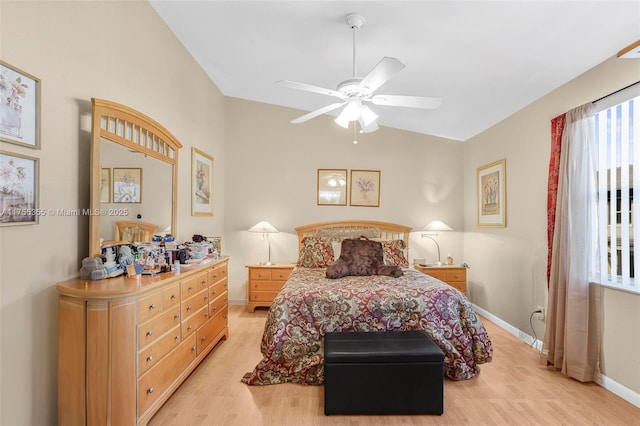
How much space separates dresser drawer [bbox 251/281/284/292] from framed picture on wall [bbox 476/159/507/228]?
302cm

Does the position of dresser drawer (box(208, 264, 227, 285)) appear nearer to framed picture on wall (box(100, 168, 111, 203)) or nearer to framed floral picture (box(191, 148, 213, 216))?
framed floral picture (box(191, 148, 213, 216))

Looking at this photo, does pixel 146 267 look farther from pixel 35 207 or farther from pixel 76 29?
pixel 76 29

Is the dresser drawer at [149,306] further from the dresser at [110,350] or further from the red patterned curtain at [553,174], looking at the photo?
the red patterned curtain at [553,174]

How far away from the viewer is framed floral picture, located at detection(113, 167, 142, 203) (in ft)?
7.95

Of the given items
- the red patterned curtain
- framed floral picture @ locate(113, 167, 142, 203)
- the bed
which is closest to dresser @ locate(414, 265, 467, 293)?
the red patterned curtain

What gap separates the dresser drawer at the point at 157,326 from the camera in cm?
201

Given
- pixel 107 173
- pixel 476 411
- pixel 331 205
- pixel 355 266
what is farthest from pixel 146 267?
pixel 331 205

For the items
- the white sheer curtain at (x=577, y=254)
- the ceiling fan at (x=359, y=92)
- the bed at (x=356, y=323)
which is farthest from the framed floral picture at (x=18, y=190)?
the white sheer curtain at (x=577, y=254)

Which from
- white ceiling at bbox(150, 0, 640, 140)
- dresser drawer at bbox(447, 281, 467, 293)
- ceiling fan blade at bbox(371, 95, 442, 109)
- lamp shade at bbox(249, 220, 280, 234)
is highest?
white ceiling at bbox(150, 0, 640, 140)

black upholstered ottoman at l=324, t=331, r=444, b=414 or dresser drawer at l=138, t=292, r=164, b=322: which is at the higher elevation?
dresser drawer at l=138, t=292, r=164, b=322

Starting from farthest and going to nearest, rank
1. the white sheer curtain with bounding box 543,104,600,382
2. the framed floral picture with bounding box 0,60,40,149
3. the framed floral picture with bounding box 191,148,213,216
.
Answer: the framed floral picture with bounding box 191,148,213,216 → the white sheer curtain with bounding box 543,104,600,382 → the framed floral picture with bounding box 0,60,40,149

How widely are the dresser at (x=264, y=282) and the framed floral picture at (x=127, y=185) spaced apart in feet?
7.40

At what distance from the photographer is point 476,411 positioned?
2297mm

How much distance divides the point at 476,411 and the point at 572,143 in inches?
92.9
